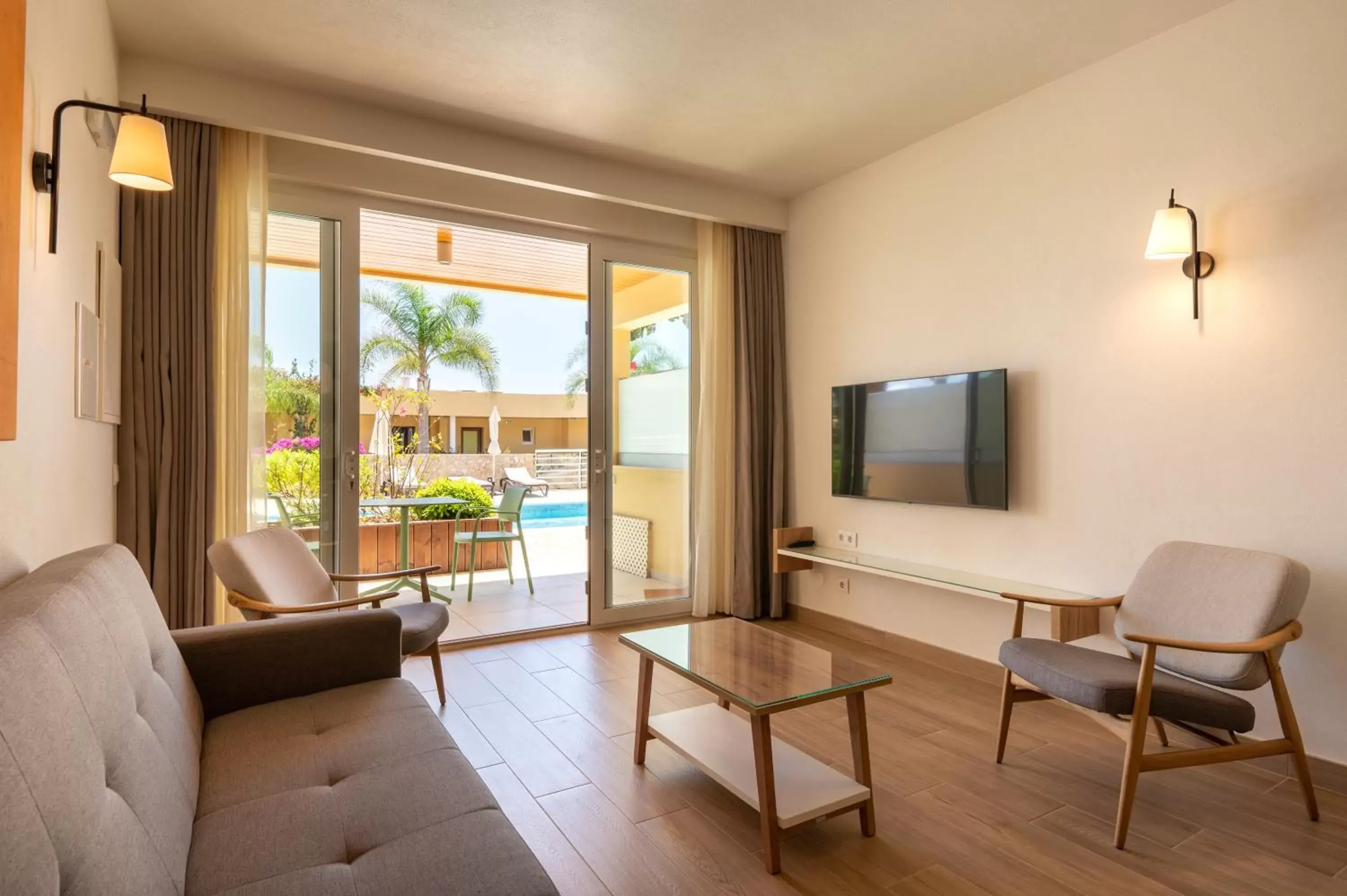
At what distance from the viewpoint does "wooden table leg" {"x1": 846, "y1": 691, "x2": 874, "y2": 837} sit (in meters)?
2.27

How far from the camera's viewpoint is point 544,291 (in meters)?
7.55

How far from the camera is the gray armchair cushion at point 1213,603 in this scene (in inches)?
93.8

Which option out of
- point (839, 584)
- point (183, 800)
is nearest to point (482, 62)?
point (183, 800)

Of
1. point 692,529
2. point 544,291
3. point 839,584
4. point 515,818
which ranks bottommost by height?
point 515,818

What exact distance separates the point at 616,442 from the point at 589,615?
1151 mm

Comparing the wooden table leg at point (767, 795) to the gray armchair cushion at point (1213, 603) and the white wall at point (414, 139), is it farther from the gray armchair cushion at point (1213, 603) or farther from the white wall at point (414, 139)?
the white wall at point (414, 139)

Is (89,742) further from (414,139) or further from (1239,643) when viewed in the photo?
(414,139)

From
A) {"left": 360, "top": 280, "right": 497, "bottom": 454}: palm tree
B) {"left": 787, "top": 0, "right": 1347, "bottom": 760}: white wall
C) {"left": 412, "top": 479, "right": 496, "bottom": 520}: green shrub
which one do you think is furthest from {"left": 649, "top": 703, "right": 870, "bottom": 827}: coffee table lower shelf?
{"left": 360, "top": 280, "right": 497, "bottom": 454}: palm tree

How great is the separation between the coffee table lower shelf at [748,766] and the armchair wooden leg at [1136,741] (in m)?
0.75

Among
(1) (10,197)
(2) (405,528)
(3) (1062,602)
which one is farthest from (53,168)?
(2) (405,528)

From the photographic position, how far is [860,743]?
2.31 m

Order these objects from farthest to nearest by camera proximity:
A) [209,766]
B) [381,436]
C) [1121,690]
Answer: [381,436] → [1121,690] → [209,766]

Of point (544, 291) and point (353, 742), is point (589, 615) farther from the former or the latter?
point (544, 291)

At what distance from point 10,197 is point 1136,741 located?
3201 millimetres
